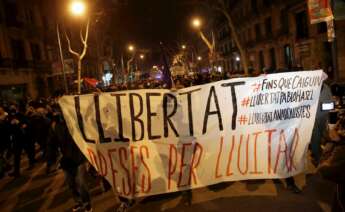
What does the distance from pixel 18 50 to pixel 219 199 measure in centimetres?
2797

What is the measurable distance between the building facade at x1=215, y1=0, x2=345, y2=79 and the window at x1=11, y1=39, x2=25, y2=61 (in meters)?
18.0

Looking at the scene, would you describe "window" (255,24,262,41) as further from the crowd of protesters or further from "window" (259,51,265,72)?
the crowd of protesters

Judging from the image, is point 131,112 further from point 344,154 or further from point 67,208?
point 344,154

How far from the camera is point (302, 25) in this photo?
3316cm

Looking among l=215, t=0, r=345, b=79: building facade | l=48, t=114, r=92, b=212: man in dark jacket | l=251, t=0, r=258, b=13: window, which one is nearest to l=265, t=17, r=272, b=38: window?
l=215, t=0, r=345, b=79: building facade

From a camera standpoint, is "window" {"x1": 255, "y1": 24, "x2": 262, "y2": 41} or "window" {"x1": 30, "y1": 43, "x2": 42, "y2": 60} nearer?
"window" {"x1": 30, "y1": 43, "x2": 42, "y2": 60}

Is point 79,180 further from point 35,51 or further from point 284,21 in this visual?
point 284,21

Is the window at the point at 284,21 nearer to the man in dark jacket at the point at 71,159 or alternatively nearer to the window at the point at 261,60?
the window at the point at 261,60

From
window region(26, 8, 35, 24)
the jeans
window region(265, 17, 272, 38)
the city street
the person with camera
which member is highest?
window region(26, 8, 35, 24)

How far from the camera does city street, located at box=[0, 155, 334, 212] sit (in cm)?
522

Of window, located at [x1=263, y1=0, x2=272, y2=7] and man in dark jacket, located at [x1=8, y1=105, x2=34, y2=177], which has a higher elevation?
window, located at [x1=263, y1=0, x2=272, y2=7]

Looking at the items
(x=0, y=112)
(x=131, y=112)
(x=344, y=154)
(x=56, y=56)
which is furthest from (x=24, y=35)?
(x=344, y=154)

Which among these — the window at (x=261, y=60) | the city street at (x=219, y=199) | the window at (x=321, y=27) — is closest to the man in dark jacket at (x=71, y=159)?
the city street at (x=219, y=199)

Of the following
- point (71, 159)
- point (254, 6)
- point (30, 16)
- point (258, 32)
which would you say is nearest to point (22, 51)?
point (30, 16)
